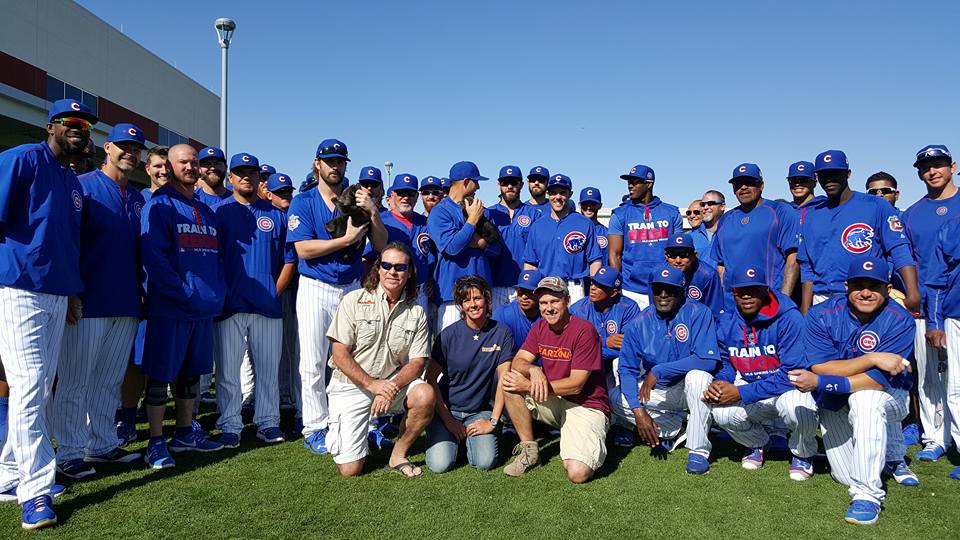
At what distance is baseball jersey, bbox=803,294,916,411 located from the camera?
4.14 metres

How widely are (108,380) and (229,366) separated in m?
0.95

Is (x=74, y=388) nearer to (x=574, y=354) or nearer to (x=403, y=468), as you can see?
(x=403, y=468)

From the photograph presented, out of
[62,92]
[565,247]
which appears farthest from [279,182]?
[62,92]

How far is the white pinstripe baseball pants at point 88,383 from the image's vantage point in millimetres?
4320

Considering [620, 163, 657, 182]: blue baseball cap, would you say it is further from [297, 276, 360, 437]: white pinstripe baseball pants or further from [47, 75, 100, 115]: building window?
[47, 75, 100, 115]: building window

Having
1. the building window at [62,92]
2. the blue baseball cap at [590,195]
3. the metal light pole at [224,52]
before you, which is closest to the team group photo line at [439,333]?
the blue baseball cap at [590,195]

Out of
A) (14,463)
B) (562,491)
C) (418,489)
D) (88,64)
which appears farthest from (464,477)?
(88,64)

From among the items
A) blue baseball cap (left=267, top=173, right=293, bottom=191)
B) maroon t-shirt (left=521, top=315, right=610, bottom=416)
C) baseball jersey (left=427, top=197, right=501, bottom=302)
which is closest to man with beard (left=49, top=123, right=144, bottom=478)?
blue baseball cap (left=267, top=173, right=293, bottom=191)

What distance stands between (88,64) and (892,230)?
83.5 feet

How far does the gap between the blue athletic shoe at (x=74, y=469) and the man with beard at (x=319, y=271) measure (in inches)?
61.3

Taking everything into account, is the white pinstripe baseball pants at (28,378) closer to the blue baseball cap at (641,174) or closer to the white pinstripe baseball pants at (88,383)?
Result: the white pinstripe baseball pants at (88,383)

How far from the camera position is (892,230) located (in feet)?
17.3

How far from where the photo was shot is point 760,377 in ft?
15.7

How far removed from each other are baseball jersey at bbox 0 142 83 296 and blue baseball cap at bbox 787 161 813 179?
20.6ft
